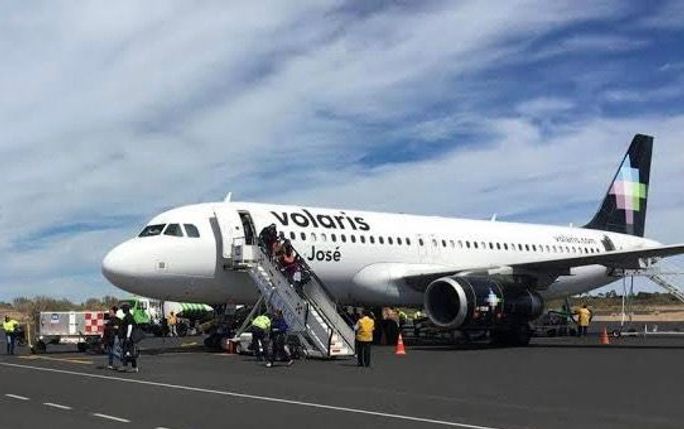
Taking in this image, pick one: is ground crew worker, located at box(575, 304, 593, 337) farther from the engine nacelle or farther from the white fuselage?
the engine nacelle

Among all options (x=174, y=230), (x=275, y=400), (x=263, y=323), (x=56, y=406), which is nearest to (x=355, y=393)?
(x=275, y=400)

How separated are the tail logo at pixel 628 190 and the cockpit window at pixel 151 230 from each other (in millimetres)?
24280

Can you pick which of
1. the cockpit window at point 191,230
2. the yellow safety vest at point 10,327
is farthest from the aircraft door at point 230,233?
the yellow safety vest at point 10,327

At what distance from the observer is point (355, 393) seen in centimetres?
1323

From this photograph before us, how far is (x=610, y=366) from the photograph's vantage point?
18406 mm

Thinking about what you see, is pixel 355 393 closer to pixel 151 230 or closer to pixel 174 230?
pixel 174 230

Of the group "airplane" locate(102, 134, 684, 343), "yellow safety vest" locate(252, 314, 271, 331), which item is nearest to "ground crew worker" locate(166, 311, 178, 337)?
"airplane" locate(102, 134, 684, 343)

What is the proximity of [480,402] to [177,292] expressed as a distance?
12.8 metres

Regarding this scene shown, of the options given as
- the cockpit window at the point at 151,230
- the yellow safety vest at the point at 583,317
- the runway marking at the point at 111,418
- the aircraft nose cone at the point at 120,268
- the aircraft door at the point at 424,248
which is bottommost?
the runway marking at the point at 111,418

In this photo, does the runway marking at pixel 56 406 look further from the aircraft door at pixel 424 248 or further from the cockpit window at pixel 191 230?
the aircraft door at pixel 424 248

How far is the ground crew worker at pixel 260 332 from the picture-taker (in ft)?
64.3

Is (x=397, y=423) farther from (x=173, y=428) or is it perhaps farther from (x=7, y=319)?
(x=7, y=319)

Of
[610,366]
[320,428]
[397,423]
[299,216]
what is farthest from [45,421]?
[299,216]

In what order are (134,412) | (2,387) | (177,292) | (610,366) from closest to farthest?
(134,412), (2,387), (610,366), (177,292)
